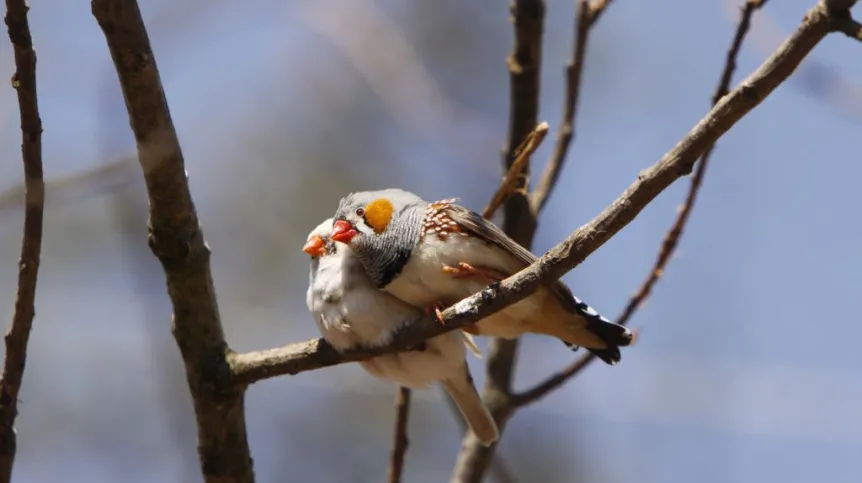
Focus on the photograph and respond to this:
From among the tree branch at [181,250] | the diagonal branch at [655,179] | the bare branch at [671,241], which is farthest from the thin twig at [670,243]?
the tree branch at [181,250]

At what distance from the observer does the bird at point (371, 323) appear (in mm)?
3078

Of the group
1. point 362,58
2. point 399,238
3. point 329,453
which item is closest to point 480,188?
point 362,58

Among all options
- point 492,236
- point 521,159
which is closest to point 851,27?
point 521,159

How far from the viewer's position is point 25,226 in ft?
8.21

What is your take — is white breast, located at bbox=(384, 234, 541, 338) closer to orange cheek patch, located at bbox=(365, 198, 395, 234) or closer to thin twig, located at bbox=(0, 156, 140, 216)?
orange cheek patch, located at bbox=(365, 198, 395, 234)

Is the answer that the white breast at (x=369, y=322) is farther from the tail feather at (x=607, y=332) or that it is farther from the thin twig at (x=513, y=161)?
the thin twig at (x=513, y=161)

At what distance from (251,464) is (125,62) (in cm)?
139

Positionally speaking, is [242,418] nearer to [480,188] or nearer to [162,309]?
[162,309]

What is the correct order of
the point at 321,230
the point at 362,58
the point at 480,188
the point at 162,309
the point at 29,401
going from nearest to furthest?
the point at 321,230, the point at 362,58, the point at 162,309, the point at 480,188, the point at 29,401

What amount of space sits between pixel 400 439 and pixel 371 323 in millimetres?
693

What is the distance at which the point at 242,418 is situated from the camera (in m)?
3.11

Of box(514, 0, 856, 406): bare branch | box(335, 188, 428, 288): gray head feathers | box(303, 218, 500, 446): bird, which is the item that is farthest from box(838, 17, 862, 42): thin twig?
box(335, 188, 428, 288): gray head feathers

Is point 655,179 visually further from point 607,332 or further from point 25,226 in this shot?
point 25,226

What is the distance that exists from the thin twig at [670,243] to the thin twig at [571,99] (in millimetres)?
669
